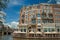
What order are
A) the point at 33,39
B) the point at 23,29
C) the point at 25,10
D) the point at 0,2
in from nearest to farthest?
the point at 0,2, the point at 33,39, the point at 23,29, the point at 25,10

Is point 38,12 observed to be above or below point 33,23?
above

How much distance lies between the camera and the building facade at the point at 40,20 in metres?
13.5

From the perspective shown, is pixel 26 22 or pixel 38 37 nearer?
pixel 38 37

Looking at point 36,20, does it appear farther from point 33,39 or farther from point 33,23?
point 33,39

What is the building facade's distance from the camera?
44.2ft

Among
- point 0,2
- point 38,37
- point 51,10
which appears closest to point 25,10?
point 51,10

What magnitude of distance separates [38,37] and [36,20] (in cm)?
286

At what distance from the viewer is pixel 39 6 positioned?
Result: 1505 cm

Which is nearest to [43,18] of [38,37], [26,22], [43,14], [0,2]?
[43,14]

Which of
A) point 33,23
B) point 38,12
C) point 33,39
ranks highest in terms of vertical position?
point 38,12

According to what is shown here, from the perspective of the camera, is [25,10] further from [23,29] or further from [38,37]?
[38,37]

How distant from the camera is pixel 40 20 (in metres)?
14.5

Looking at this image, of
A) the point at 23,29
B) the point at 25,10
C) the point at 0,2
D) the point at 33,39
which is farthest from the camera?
the point at 25,10

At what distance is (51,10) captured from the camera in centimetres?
1501
